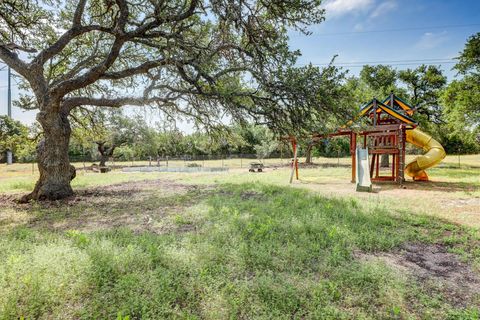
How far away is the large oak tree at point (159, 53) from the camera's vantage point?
6.76 m

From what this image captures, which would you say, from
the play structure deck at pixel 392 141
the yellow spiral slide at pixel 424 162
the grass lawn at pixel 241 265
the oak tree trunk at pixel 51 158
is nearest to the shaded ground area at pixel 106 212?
the grass lawn at pixel 241 265

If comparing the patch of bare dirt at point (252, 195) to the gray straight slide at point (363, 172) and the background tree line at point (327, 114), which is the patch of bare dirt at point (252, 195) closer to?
the background tree line at point (327, 114)

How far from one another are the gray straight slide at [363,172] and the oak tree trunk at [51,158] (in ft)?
36.3

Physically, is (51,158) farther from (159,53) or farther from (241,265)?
(241,265)

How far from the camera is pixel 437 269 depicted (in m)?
3.72

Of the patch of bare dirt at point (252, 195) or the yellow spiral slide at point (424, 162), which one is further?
the yellow spiral slide at point (424, 162)

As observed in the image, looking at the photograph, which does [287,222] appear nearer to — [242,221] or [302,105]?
[242,221]

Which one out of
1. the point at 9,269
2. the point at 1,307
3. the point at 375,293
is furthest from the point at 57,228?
the point at 375,293

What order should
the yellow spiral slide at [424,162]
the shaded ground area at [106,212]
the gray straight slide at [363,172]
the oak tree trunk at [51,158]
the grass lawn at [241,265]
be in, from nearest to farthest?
the grass lawn at [241,265] → the shaded ground area at [106,212] → the oak tree trunk at [51,158] → the gray straight slide at [363,172] → the yellow spiral slide at [424,162]

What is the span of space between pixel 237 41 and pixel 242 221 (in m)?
5.94

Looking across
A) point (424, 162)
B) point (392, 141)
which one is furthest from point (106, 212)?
point (424, 162)

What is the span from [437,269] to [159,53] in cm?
885

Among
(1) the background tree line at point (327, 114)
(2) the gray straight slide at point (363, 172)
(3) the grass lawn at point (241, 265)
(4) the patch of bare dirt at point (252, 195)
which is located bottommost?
(3) the grass lawn at point (241, 265)

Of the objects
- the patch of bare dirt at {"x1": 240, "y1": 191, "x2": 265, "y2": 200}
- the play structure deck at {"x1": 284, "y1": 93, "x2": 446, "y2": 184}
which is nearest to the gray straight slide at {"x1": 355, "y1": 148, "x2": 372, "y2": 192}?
the play structure deck at {"x1": 284, "y1": 93, "x2": 446, "y2": 184}
